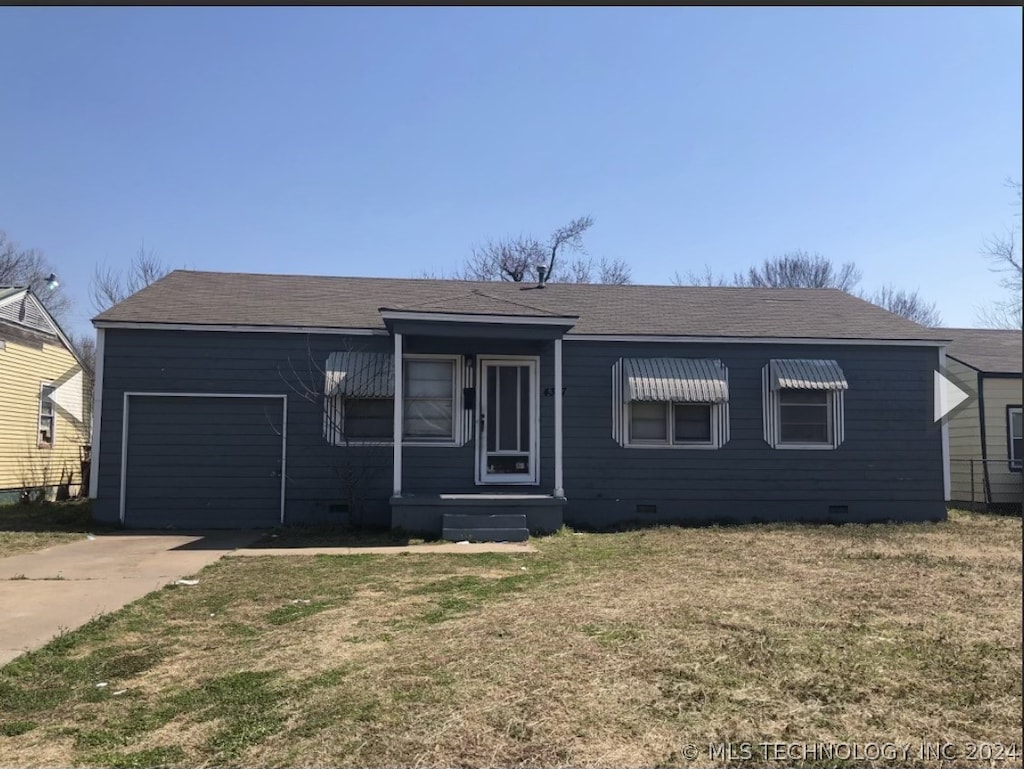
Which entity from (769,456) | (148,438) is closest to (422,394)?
(148,438)

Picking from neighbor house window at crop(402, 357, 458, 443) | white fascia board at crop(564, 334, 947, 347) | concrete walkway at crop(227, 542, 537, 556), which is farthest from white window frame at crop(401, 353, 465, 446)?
concrete walkway at crop(227, 542, 537, 556)

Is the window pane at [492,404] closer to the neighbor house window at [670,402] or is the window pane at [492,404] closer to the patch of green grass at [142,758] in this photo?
the neighbor house window at [670,402]

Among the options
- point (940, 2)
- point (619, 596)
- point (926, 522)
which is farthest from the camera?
point (926, 522)

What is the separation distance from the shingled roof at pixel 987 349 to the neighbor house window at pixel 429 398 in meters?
9.50

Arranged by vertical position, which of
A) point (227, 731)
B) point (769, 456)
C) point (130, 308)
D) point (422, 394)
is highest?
point (130, 308)

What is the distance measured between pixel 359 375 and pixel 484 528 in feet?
10.1

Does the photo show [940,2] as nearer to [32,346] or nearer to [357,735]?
[357,735]

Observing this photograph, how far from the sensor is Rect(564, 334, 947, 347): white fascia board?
11922 millimetres

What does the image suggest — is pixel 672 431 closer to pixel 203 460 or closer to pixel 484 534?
pixel 484 534

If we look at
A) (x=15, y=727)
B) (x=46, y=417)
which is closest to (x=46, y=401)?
(x=46, y=417)

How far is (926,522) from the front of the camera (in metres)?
12.0

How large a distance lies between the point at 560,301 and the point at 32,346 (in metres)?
11.8

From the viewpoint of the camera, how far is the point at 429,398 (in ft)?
38.0

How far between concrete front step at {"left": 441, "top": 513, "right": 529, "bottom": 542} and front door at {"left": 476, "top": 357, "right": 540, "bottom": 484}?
146cm
